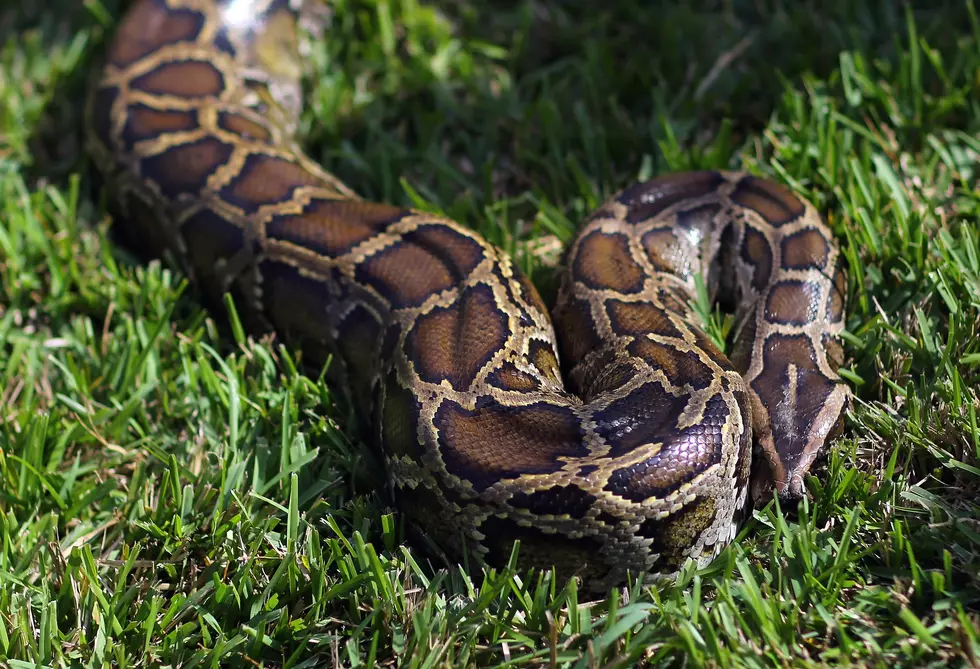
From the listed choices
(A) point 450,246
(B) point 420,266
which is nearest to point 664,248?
(A) point 450,246

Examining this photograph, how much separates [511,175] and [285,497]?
9.80 ft

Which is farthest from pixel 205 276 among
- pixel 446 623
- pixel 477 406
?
pixel 446 623

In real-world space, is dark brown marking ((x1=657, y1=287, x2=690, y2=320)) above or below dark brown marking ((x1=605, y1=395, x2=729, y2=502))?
above

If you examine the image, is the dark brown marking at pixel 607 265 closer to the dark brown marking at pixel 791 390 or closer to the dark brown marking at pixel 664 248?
the dark brown marking at pixel 664 248

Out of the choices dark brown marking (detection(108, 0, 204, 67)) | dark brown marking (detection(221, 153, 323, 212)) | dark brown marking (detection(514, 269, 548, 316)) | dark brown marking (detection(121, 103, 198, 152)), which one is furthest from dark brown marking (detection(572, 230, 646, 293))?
dark brown marking (detection(108, 0, 204, 67))

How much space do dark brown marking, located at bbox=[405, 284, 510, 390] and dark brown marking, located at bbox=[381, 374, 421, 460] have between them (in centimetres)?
14

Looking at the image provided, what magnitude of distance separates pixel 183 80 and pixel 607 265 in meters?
3.50

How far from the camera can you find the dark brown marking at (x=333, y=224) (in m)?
5.04

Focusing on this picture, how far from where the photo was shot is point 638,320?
4598 millimetres

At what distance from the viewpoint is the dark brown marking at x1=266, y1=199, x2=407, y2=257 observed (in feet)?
16.5

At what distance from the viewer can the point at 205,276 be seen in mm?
5504

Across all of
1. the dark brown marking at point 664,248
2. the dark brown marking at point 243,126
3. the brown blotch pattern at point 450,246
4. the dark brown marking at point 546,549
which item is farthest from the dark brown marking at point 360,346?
the dark brown marking at point 243,126

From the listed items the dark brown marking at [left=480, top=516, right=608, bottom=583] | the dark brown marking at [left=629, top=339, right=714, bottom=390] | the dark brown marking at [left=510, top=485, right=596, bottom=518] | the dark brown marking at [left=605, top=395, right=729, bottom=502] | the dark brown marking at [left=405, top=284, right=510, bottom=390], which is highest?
the dark brown marking at [left=405, top=284, right=510, bottom=390]

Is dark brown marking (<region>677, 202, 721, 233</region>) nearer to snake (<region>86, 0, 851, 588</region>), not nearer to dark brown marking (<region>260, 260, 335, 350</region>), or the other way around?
snake (<region>86, 0, 851, 588</region>)
